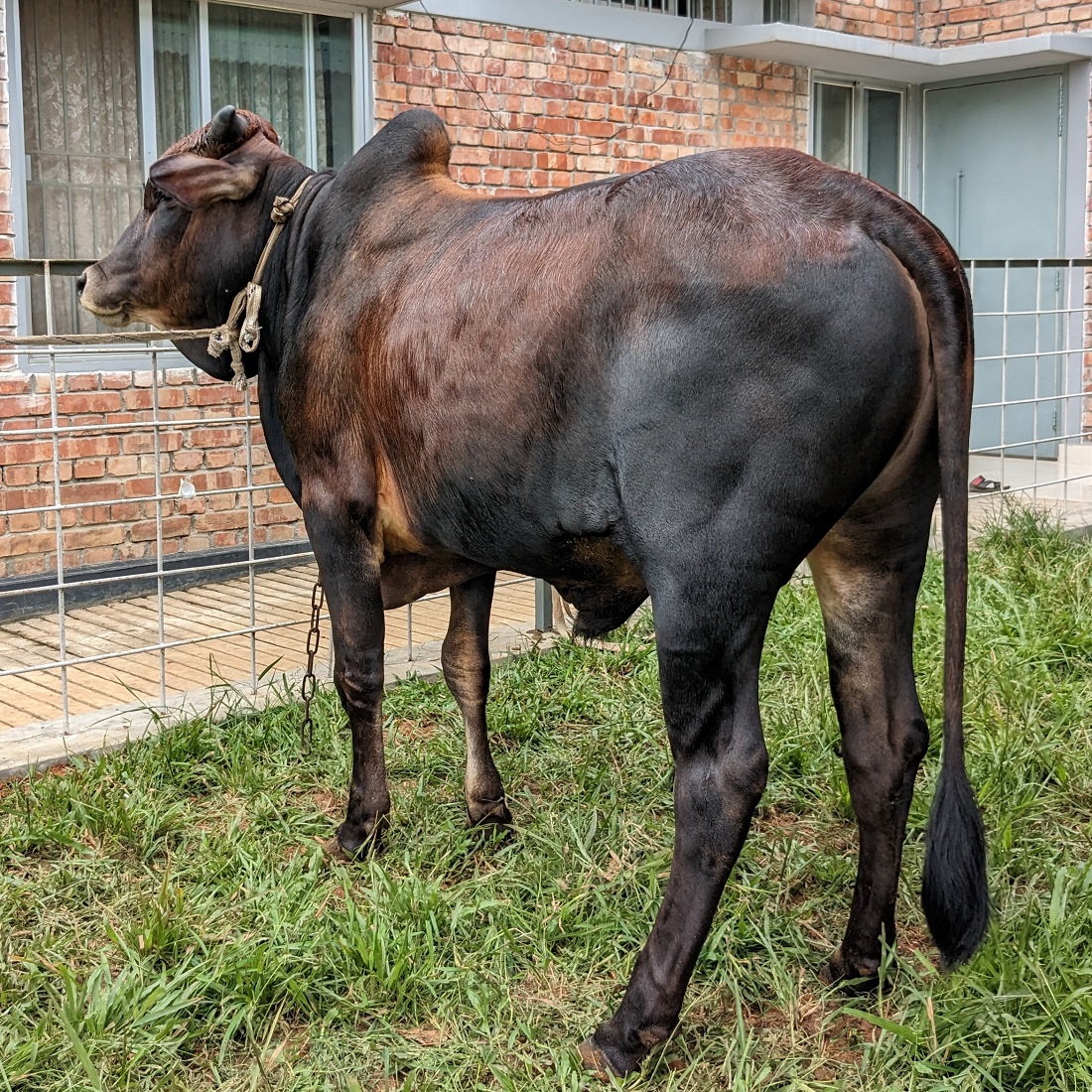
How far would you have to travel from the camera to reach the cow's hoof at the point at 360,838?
12.1 ft

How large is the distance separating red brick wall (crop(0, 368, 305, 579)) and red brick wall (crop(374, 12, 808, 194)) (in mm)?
2056

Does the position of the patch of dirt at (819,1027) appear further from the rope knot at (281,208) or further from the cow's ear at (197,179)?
the cow's ear at (197,179)

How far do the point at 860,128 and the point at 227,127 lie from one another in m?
7.98

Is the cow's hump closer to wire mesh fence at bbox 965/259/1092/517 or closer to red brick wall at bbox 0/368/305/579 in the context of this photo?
red brick wall at bbox 0/368/305/579

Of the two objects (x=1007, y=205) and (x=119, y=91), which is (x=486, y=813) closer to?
(x=119, y=91)

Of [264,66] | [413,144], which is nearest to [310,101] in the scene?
[264,66]

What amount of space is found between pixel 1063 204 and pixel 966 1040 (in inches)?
350

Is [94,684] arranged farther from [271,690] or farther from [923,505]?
[923,505]

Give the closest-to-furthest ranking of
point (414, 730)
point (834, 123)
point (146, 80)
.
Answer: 1. point (414, 730)
2. point (146, 80)
3. point (834, 123)

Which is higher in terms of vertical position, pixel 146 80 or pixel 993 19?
pixel 993 19

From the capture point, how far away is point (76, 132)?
22.6 feet

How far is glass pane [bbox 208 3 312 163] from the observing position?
726 cm

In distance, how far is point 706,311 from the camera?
254 centimetres

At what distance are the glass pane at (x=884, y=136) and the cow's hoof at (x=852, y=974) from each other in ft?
29.4
